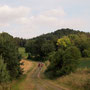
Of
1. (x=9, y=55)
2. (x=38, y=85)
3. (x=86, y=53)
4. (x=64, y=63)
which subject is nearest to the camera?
(x=38, y=85)

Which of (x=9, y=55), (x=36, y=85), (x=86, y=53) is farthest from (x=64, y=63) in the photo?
(x=86, y=53)

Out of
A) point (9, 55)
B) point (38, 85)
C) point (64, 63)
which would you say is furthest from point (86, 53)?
point (38, 85)

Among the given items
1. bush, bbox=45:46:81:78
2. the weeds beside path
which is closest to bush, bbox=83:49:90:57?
bush, bbox=45:46:81:78

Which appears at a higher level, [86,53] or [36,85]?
→ [86,53]

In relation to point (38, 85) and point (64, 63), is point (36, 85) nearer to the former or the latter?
point (38, 85)

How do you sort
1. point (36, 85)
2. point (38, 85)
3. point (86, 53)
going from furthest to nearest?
point (86, 53)
point (36, 85)
point (38, 85)

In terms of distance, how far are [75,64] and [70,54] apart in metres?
2.45

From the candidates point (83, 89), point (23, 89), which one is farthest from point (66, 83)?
point (23, 89)

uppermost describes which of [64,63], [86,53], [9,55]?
[9,55]

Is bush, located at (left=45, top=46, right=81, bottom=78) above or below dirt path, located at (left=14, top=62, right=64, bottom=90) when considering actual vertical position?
above

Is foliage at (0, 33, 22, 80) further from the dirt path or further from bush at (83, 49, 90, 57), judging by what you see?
bush at (83, 49, 90, 57)

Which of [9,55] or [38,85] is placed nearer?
[38,85]

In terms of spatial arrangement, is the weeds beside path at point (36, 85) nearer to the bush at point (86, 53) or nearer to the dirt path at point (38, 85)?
the dirt path at point (38, 85)

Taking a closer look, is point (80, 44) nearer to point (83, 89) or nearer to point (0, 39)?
point (0, 39)
